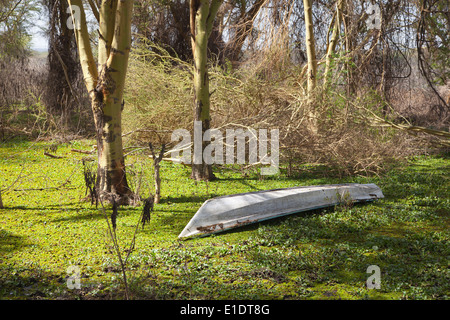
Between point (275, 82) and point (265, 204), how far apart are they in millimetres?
4088

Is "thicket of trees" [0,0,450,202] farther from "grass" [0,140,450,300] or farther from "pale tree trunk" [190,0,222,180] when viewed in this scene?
"grass" [0,140,450,300]

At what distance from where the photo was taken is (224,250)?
4.05 meters

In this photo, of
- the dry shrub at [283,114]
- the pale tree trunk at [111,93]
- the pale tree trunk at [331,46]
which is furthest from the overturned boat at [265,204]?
the pale tree trunk at [331,46]

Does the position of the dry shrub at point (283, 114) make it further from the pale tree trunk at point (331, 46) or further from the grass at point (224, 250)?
the grass at point (224, 250)

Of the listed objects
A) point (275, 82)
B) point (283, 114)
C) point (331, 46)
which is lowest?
point (283, 114)

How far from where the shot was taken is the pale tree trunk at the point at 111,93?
16.8 ft

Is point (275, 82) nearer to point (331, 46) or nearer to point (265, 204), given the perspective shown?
point (331, 46)

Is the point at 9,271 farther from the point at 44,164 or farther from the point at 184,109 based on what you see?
the point at 184,109

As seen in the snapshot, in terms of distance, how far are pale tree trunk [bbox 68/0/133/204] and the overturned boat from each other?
4.14ft

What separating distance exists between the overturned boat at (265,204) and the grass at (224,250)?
0.35ft

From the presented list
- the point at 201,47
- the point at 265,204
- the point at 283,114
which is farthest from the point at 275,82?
the point at 265,204
